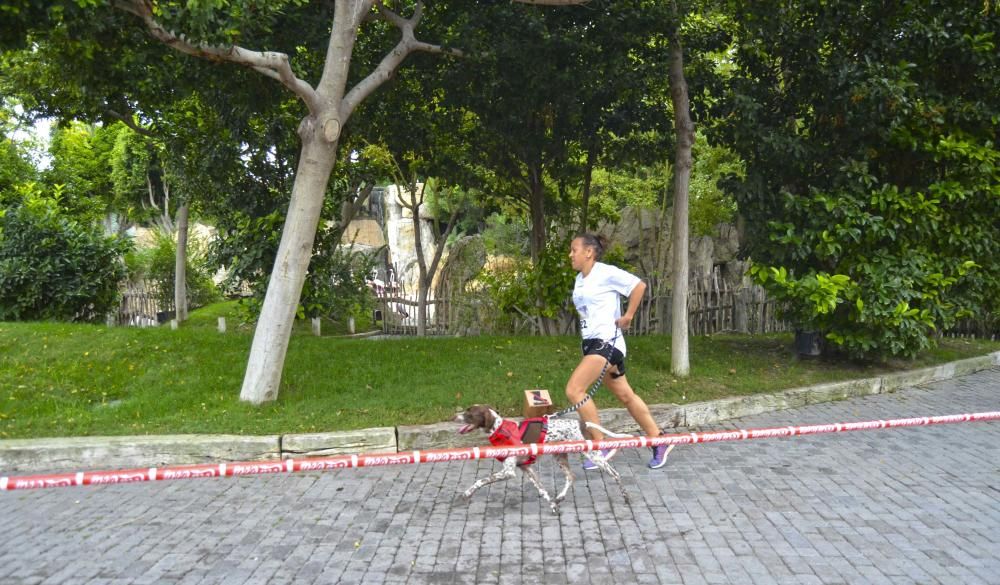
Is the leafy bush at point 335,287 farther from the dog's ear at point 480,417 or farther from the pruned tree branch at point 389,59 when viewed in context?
the dog's ear at point 480,417

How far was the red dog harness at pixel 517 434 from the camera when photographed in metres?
5.01

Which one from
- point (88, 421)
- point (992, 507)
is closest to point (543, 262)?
point (88, 421)

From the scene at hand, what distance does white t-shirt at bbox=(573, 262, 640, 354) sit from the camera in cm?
572

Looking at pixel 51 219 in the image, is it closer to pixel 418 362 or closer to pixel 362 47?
pixel 362 47

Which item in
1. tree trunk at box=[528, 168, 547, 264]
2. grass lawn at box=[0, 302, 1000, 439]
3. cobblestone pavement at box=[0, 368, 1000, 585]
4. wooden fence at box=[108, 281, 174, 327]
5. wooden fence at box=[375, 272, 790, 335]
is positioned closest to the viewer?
cobblestone pavement at box=[0, 368, 1000, 585]

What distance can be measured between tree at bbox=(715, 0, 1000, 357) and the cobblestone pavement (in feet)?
8.41

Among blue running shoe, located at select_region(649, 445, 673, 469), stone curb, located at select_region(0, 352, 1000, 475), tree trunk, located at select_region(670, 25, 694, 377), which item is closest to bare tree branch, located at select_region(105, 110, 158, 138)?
stone curb, located at select_region(0, 352, 1000, 475)

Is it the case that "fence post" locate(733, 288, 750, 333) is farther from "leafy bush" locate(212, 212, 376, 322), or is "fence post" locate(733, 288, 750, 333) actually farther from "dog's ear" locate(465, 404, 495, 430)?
"dog's ear" locate(465, 404, 495, 430)

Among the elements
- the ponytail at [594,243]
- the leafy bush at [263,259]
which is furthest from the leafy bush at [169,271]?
the ponytail at [594,243]

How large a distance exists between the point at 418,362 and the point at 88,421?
3686mm

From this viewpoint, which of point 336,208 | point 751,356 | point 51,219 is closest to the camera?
point 751,356

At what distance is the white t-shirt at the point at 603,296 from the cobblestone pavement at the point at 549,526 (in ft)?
3.85

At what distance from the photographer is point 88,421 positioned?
23.9 feet

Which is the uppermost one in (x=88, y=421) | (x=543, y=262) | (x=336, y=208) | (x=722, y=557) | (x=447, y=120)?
(x=447, y=120)
